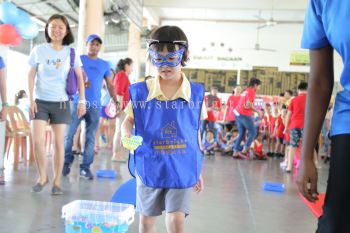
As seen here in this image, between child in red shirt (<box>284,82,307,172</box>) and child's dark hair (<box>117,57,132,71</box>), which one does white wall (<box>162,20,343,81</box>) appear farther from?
child in red shirt (<box>284,82,307,172</box>)

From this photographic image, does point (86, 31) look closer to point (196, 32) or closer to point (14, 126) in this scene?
point (14, 126)

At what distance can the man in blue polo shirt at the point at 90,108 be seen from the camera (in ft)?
15.0

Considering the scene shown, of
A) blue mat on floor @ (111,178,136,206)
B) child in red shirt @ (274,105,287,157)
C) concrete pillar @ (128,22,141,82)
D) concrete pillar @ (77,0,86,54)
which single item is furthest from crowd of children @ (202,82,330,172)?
blue mat on floor @ (111,178,136,206)

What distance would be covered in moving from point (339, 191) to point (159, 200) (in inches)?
42.3

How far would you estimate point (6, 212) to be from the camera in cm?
313

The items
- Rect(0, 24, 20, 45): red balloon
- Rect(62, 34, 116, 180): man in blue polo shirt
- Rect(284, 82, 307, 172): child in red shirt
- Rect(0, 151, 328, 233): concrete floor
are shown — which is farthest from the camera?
Rect(284, 82, 307, 172): child in red shirt

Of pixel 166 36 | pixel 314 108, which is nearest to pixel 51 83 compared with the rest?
pixel 166 36

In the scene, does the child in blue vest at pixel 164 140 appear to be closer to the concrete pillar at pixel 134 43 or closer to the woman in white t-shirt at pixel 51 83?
the woman in white t-shirt at pixel 51 83

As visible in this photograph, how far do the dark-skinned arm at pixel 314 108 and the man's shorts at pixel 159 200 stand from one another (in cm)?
84

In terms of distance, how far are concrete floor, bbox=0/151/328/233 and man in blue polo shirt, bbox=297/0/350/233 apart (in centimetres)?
194

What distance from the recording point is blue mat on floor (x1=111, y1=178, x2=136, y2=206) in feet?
9.53

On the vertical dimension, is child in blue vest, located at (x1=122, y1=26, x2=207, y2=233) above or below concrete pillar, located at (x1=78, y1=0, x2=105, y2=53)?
below

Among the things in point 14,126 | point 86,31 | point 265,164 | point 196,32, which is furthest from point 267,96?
point 14,126

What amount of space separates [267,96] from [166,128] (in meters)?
12.9
